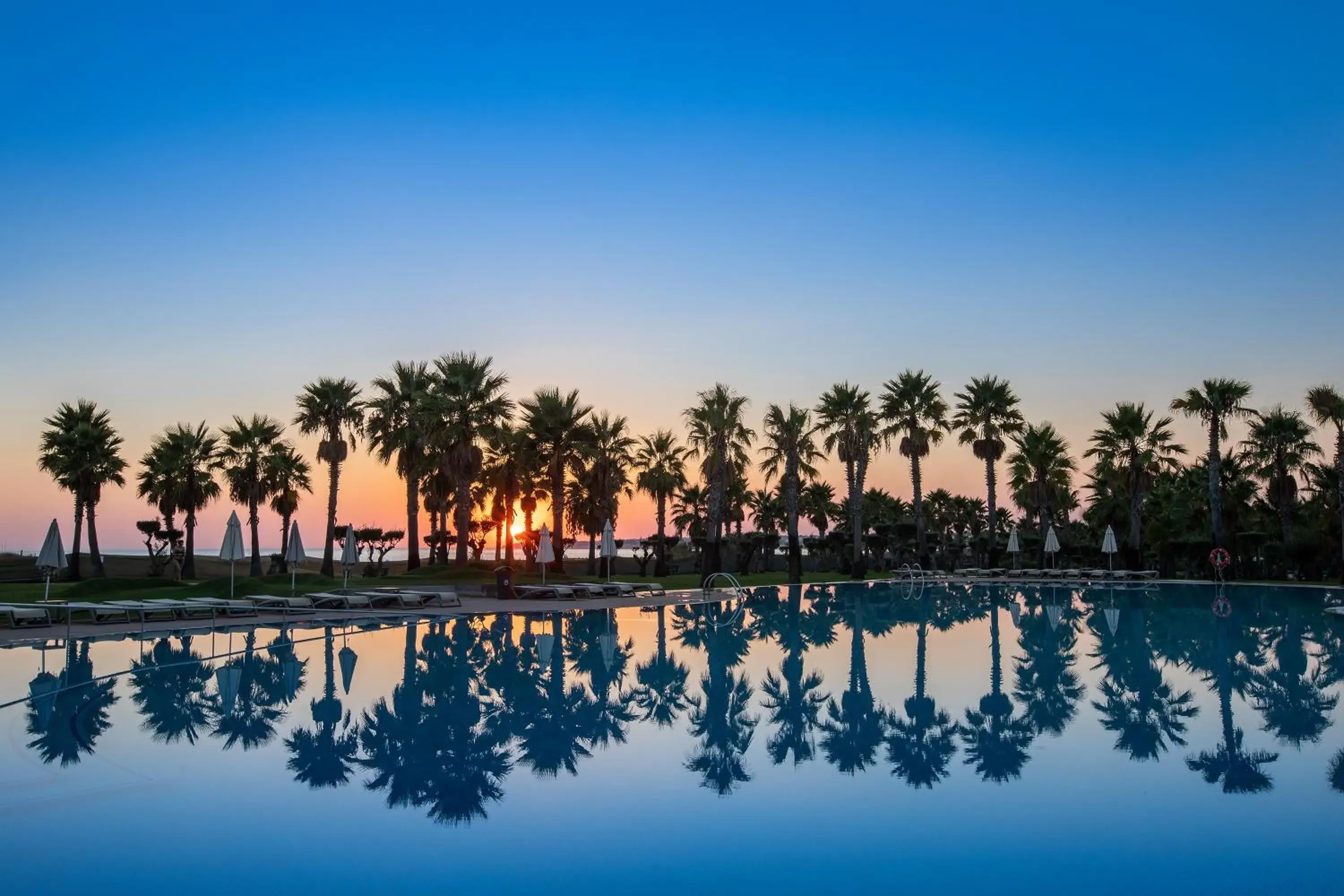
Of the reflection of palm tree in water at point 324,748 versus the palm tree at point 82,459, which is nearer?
the reflection of palm tree in water at point 324,748

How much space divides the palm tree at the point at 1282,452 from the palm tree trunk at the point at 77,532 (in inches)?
1926

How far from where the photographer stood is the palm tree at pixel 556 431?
37.6 m

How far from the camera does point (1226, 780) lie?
8.20 metres

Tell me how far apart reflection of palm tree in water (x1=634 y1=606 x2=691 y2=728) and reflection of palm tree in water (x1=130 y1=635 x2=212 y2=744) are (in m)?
5.12

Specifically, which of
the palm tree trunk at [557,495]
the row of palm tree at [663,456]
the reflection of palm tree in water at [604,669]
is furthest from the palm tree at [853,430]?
the reflection of palm tree in water at [604,669]

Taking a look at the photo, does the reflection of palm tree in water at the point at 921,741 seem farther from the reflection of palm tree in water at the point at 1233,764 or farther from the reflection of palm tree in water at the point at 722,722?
the reflection of palm tree in water at the point at 1233,764

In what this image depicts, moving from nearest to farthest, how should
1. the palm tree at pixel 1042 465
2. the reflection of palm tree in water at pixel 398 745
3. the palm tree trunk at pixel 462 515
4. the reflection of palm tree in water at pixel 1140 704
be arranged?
the reflection of palm tree in water at pixel 398 745 < the reflection of palm tree in water at pixel 1140 704 < the palm tree trunk at pixel 462 515 < the palm tree at pixel 1042 465

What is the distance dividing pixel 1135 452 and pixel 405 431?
3225cm

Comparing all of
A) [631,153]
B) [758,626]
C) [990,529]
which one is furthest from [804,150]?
[990,529]

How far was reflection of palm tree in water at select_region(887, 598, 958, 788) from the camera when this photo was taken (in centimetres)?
854

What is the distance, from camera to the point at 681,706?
11953 millimetres

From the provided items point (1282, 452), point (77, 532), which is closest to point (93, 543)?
point (77, 532)

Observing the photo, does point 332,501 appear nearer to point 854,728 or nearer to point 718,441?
point 718,441

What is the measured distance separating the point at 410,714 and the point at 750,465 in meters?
32.0
